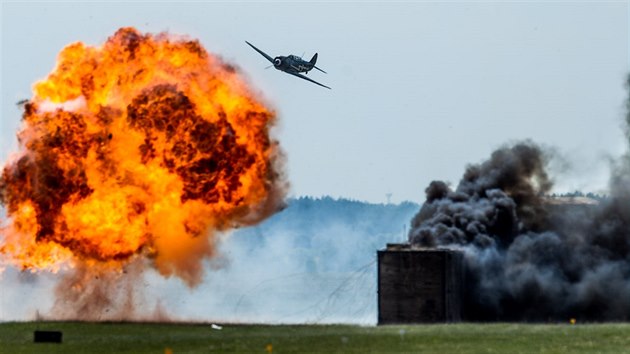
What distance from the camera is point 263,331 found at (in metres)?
84.1

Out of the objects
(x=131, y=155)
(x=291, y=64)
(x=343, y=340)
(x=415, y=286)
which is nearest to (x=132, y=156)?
(x=131, y=155)

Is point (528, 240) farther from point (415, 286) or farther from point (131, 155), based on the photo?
point (131, 155)

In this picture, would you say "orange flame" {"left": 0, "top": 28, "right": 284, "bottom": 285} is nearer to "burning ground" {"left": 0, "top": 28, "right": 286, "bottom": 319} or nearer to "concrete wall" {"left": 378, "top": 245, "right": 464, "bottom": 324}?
"burning ground" {"left": 0, "top": 28, "right": 286, "bottom": 319}

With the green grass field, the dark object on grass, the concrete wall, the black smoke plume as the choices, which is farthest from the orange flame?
the black smoke plume

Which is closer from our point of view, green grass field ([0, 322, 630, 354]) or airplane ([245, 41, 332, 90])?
green grass field ([0, 322, 630, 354])

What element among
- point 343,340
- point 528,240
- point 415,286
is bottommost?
point 343,340

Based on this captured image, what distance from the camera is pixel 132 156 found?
319 feet

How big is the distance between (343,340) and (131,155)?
29.0m

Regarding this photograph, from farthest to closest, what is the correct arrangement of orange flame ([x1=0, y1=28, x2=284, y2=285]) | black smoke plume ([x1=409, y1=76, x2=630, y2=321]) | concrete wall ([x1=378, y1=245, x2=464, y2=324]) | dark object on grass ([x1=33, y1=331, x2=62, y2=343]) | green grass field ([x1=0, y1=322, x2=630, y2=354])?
black smoke plume ([x1=409, y1=76, x2=630, y2=321]) < concrete wall ([x1=378, y1=245, x2=464, y2=324]) < orange flame ([x1=0, y1=28, x2=284, y2=285]) < dark object on grass ([x1=33, y1=331, x2=62, y2=343]) < green grass field ([x1=0, y1=322, x2=630, y2=354])

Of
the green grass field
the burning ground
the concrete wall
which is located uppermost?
the burning ground

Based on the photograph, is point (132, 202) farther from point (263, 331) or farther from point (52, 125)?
point (263, 331)

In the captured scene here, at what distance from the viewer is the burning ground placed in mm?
95375

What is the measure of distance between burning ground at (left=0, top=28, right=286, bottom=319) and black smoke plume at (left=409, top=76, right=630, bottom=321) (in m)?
26.0

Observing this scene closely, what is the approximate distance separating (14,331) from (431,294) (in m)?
36.1
